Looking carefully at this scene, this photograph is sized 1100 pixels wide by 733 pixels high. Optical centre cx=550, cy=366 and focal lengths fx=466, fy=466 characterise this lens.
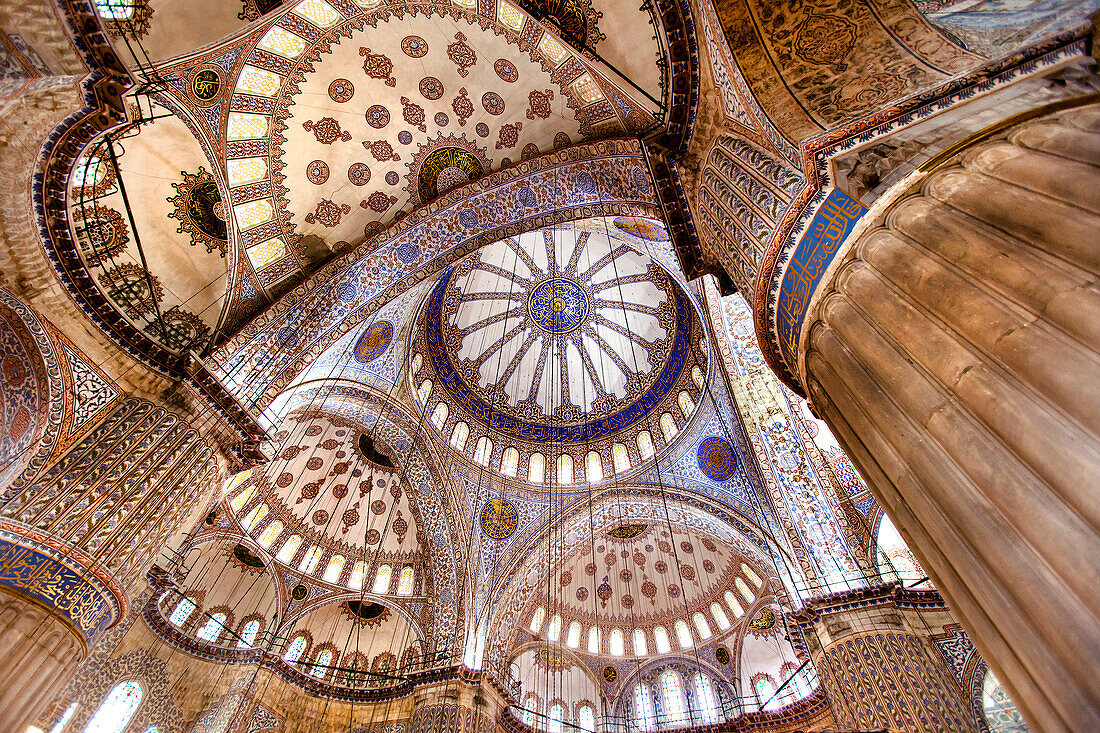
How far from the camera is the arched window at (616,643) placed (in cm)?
1335

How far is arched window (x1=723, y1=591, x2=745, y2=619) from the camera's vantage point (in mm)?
12438

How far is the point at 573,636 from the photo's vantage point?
43.7 feet

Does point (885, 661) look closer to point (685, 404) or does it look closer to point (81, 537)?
point (685, 404)

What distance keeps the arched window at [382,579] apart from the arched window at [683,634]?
26.7 ft

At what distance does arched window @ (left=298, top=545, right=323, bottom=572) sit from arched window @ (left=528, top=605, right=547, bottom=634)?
19.2 feet

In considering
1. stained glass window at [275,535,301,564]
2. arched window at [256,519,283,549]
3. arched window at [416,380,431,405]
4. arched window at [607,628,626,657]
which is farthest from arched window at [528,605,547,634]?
arched window at [256,519,283,549]

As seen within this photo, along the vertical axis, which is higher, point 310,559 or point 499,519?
point 499,519

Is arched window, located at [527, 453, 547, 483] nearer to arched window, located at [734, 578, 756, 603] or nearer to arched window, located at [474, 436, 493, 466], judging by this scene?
arched window, located at [474, 436, 493, 466]

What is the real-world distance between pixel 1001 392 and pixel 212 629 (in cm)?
1425

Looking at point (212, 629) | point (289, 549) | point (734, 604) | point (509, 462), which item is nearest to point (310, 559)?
point (289, 549)

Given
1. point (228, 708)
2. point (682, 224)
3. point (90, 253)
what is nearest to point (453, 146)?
point (682, 224)

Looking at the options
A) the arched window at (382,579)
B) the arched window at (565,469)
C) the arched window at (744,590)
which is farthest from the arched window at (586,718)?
the arched window at (565,469)

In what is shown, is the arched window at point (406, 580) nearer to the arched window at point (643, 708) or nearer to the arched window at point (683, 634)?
the arched window at point (643, 708)

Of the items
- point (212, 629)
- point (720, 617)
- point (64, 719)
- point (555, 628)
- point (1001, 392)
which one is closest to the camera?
point (1001, 392)
